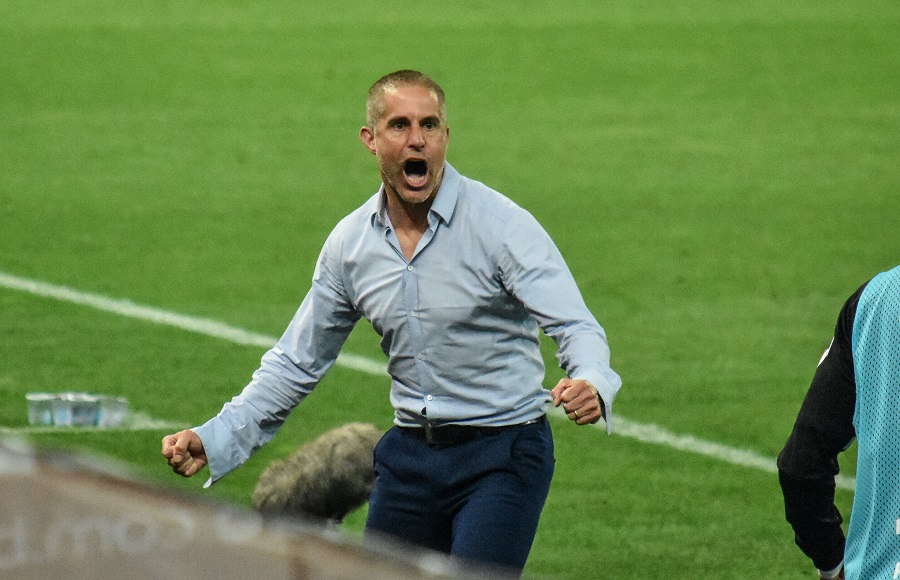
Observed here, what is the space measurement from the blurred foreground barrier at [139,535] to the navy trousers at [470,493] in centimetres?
324

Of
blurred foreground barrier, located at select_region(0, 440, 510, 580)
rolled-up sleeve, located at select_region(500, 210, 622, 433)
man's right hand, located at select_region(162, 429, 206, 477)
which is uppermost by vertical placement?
blurred foreground barrier, located at select_region(0, 440, 510, 580)

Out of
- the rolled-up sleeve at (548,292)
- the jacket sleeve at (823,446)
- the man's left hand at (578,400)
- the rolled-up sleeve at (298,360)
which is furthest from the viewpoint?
the rolled-up sleeve at (298,360)

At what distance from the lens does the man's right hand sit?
4.92 meters

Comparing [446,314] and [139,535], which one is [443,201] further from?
[139,535]

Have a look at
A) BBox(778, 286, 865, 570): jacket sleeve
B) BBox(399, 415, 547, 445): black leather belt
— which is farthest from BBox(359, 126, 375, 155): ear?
BBox(778, 286, 865, 570): jacket sleeve

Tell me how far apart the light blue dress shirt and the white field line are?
3.39 meters

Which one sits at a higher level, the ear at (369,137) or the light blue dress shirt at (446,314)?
the ear at (369,137)

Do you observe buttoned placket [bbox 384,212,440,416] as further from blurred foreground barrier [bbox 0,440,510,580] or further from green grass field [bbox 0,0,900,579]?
blurred foreground barrier [bbox 0,440,510,580]

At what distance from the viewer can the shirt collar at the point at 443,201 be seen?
5051 mm

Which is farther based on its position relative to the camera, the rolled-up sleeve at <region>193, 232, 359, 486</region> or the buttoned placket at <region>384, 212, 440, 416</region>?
the rolled-up sleeve at <region>193, 232, 359, 486</region>

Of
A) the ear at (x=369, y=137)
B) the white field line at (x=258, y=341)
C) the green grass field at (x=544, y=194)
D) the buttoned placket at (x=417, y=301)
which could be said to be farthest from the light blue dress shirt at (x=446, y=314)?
the white field line at (x=258, y=341)

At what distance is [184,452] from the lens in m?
4.96

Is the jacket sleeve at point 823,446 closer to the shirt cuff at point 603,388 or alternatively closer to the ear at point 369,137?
the shirt cuff at point 603,388

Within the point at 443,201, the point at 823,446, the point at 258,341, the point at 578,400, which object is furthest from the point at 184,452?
the point at 258,341
